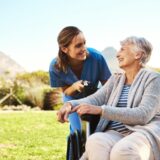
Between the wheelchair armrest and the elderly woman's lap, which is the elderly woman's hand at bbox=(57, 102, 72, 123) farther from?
the elderly woman's lap

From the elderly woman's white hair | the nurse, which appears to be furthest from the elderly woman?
the nurse

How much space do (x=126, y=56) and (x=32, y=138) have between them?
18.3 ft

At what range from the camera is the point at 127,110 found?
12.8 feet

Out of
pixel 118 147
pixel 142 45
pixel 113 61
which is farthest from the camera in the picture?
pixel 113 61

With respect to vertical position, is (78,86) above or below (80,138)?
above

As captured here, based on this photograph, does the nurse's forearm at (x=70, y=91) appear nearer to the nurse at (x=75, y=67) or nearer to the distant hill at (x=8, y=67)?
the nurse at (x=75, y=67)

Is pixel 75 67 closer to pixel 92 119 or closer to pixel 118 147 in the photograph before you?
pixel 92 119

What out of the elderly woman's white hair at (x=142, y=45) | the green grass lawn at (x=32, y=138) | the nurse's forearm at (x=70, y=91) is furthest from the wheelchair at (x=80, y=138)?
the green grass lawn at (x=32, y=138)

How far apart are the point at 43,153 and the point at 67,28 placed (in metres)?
3.14

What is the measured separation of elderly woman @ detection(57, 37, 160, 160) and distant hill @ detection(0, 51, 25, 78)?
1724cm

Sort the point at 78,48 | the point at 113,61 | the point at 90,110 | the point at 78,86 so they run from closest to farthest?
the point at 90,110 → the point at 78,86 → the point at 78,48 → the point at 113,61

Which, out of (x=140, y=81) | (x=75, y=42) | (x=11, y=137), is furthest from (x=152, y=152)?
(x=11, y=137)

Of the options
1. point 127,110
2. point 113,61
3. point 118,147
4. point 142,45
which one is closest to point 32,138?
point 113,61

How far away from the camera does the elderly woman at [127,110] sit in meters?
3.73
